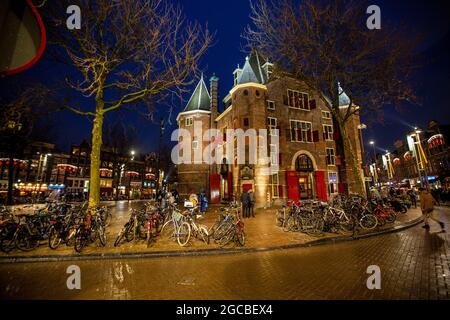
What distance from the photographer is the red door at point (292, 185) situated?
21.5m

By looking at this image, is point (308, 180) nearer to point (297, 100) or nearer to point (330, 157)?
point (330, 157)

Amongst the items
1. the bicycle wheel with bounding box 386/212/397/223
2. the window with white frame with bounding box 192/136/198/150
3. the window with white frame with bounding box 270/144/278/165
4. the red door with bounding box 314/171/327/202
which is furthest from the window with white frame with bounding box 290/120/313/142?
the bicycle wheel with bounding box 386/212/397/223

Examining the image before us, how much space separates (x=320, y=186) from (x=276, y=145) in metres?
7.07

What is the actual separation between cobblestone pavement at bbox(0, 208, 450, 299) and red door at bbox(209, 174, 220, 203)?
18.8 m

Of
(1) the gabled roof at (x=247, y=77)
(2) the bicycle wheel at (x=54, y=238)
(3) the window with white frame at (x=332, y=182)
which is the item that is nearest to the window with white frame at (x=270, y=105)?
(1) the gabled roof at (x=247, y=77)

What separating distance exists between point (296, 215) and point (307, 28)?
424 inches

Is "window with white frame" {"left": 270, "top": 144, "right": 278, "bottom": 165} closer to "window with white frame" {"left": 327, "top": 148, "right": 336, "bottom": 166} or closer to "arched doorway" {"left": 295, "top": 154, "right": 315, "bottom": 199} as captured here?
"arched doorway" {"left": 295, "top": 154, "right": 315, "bottom": 199}

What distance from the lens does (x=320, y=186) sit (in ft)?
76.3

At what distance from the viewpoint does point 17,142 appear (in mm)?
21594

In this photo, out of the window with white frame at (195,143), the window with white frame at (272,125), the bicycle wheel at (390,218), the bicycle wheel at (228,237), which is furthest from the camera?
the window with white frame at (195,143)

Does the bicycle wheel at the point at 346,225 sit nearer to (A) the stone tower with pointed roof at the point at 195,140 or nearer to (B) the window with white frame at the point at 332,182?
(B) the window with white frame at the point at 332,182

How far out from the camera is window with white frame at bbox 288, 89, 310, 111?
24.6 metres

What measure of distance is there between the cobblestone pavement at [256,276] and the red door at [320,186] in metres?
16.6
